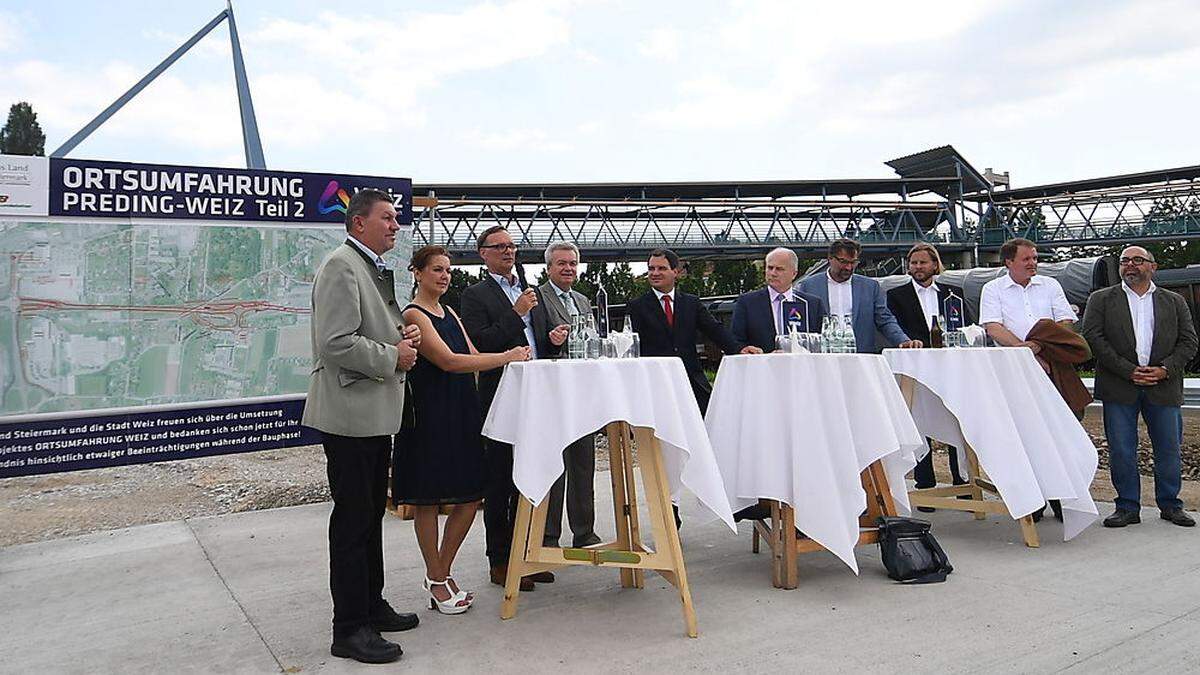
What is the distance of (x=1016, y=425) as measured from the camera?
169 inches

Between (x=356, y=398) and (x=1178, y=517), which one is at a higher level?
(x=356, y=398)

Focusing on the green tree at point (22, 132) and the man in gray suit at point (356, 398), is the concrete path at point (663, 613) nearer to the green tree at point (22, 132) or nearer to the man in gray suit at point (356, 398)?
the man in gray suit at point (356, 398)

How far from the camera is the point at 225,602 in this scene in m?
3.62

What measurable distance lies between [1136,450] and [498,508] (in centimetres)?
390

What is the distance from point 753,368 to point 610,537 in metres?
1.71

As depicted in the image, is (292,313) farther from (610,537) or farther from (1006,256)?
(1006,256)

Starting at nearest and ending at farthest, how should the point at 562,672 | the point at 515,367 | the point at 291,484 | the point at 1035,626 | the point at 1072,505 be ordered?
the point at 562,672
the point at 1035,626
the point at 515,367
the point at 1072,505
the point at 291,484

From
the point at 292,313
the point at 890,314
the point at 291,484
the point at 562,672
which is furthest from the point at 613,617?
the point at 291,484

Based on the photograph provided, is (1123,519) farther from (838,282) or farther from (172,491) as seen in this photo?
(172,491)

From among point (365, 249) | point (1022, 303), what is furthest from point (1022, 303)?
point (365, 249)

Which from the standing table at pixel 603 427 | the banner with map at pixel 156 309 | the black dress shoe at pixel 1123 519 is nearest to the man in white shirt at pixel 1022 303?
the black dress shoe at pixel 1123 519

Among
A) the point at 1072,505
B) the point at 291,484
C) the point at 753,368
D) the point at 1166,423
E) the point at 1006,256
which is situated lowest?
the point at 291,484

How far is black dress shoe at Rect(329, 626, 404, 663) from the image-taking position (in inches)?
111

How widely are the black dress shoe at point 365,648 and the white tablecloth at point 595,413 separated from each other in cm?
75
